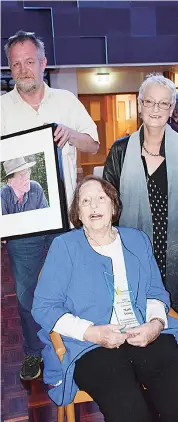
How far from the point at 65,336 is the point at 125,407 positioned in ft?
1.14

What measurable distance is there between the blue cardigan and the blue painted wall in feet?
18.2

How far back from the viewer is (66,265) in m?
1.51

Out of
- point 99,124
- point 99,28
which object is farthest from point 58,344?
point 99,124

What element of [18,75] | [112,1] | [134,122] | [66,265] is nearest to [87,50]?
[112,1]

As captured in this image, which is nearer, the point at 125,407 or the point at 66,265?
the point at 125,407

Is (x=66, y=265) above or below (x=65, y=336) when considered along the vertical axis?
above

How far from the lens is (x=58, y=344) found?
1477 mm

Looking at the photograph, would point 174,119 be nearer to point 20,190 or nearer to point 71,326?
point 20,190

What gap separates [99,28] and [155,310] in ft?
20.6

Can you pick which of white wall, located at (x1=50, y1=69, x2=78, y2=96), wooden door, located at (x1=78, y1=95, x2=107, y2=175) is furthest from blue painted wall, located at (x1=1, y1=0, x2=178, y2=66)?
wooden door, located at (x1=78, y1=95, x2=107, y2=175)

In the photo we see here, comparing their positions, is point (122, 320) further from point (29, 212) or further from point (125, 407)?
point (29, 212)

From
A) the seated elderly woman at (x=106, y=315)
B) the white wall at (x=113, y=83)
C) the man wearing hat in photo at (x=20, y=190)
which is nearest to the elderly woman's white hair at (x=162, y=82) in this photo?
the seated elderly woman at (x=106, y=315)

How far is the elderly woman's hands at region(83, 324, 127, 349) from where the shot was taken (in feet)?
4.62

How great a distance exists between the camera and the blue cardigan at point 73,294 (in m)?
1.47
